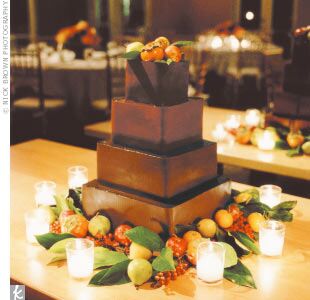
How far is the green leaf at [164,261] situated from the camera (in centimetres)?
135

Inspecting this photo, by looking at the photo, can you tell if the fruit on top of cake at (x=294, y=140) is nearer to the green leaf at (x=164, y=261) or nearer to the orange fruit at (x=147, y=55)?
the orange fruit at (x=147, y=55)

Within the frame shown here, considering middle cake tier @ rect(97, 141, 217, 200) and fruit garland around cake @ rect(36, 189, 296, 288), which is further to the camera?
middle cake tier @ rect(97, 141, 217, 200)

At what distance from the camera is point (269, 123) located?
115 inches

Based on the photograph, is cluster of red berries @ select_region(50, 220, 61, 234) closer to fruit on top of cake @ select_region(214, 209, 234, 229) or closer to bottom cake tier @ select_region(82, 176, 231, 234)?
bottom cake tier @ select_region(82, 176, 231, 234)

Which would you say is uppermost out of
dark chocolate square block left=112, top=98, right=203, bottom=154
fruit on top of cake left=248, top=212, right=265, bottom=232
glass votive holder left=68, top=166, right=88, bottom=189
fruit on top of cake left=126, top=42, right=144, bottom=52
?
fruit on top of cake left=126, top=42, right=144, bottom=52

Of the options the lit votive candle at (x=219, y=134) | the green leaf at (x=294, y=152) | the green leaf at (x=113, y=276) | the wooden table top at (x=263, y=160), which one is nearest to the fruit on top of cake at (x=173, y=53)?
the green leaf at (x=113, y=276)

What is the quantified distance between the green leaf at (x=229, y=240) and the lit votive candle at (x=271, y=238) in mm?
59

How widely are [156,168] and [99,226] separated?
0.26 m

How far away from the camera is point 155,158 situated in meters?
1.53

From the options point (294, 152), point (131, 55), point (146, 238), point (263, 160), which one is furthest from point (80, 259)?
point (294, 152)

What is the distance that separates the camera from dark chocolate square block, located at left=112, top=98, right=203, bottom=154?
155cm

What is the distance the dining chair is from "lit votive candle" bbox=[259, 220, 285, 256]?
12.1 ft

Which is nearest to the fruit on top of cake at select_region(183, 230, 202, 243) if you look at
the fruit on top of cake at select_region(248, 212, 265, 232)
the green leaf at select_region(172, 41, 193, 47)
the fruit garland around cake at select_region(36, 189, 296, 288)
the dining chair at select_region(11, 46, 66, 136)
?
the fruit garland around cake at select_region(36, 189, 296, 288)

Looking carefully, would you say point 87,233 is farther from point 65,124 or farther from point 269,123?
point 65,124
